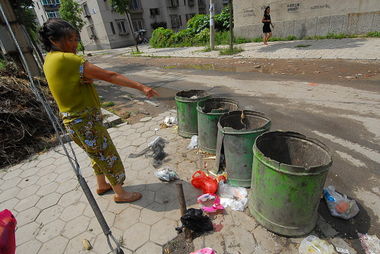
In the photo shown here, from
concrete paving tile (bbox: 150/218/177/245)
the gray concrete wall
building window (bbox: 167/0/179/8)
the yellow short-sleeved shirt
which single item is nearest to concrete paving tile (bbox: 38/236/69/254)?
concrete paving tile (bbox: 150/218/177/245)

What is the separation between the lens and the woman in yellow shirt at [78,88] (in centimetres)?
193

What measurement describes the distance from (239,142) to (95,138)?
1.61 metres

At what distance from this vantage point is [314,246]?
203cm

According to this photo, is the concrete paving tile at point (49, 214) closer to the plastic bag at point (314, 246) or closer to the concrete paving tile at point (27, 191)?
the concrete paving tile at point (27, 191)

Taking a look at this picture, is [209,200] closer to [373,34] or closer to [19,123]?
[19,123]

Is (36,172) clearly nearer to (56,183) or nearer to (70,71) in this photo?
(56,183)

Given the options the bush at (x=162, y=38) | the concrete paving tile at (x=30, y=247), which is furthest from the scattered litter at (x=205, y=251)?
the bush at (x=162, y=38)

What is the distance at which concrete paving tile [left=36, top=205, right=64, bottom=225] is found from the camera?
2.75m

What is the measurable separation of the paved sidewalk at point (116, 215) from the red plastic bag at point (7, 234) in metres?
1.29

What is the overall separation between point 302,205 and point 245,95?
4414 mm

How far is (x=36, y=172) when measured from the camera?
375 centimetres

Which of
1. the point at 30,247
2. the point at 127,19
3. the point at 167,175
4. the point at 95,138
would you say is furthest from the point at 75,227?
the point at 127,19

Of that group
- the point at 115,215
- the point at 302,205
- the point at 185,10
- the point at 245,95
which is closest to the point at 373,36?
the point at 245,95

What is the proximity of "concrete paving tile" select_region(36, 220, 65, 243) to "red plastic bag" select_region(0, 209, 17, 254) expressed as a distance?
161cm
